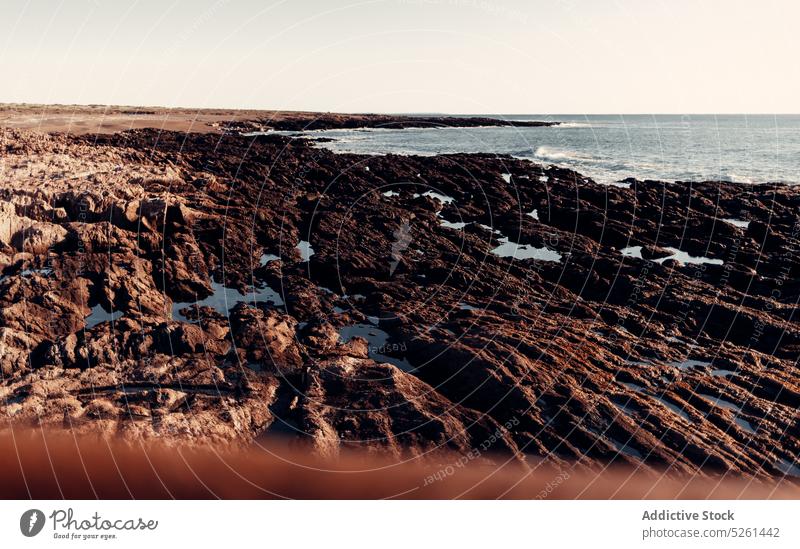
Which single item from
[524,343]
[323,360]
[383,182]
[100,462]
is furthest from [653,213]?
[100,462]

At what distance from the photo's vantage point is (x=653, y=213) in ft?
88.0

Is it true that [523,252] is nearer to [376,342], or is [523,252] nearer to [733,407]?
[376,342]

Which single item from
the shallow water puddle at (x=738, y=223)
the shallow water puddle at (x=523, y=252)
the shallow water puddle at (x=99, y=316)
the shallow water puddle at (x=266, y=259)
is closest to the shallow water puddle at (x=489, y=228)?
the shallow water puddle at (x=523, y=252)

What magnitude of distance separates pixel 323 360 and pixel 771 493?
30.7ft

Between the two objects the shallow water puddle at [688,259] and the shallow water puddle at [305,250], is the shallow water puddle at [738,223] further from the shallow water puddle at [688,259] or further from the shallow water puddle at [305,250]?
the shallow water puddle at [305,250]

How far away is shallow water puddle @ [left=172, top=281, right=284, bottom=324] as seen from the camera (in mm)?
14320

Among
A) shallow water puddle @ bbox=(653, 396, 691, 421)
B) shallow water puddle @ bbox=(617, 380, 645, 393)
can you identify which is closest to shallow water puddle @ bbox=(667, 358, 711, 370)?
shallow water puddle @ bbox=(617, 380, 645, 393)

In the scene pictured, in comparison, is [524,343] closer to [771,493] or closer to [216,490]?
[771,493]

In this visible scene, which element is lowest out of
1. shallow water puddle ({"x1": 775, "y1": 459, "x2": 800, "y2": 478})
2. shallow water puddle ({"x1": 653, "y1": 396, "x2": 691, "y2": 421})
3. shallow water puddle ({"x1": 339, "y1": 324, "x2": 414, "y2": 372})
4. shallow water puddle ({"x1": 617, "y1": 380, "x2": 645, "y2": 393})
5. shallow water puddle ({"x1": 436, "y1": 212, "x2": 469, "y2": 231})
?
shallow water puddle ({"x1": 775, "y1": 459, "x2": 800, "y2": 478})

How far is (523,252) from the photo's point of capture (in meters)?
20.8

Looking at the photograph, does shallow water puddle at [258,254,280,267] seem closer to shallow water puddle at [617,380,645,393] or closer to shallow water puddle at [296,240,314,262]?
shallow water puddle at [296,240,314,262]
